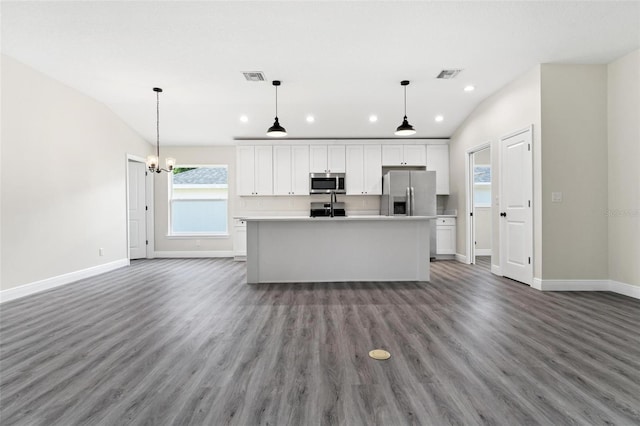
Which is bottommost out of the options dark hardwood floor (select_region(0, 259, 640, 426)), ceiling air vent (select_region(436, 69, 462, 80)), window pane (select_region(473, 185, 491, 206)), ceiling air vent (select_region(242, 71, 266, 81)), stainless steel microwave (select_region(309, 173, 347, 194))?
dark hardwood floor (select_region(0, 259, 640, 426))

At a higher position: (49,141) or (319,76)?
(319,76)

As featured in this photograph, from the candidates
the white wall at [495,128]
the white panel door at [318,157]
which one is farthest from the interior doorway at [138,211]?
the white wall at [495,128]

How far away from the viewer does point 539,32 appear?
3.61 metres

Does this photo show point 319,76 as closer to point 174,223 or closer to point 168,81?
point 168,81

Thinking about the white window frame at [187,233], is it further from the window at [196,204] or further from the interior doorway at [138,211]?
the interior doorway at [138,211]

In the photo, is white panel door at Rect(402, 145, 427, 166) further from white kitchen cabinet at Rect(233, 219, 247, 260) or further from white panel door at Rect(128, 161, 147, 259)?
white panel door at Rect(128, 161, 147, 259)

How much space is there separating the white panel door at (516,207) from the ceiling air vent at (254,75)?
3761 millimetres

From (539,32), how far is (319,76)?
2.68 m

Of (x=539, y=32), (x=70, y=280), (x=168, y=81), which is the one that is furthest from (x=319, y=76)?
(x=70, y=280)

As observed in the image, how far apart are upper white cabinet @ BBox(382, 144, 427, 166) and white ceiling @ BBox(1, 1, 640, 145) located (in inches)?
61.0

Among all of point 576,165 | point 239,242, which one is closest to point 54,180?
point 239,242

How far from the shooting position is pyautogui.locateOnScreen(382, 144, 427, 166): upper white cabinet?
7344 mm

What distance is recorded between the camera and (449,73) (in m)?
4.66

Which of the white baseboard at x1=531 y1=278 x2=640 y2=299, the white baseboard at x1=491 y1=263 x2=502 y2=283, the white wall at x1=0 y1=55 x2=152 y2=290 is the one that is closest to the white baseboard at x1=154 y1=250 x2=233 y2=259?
the white wall at x1=0 y1=55 x2=152 y2=290
